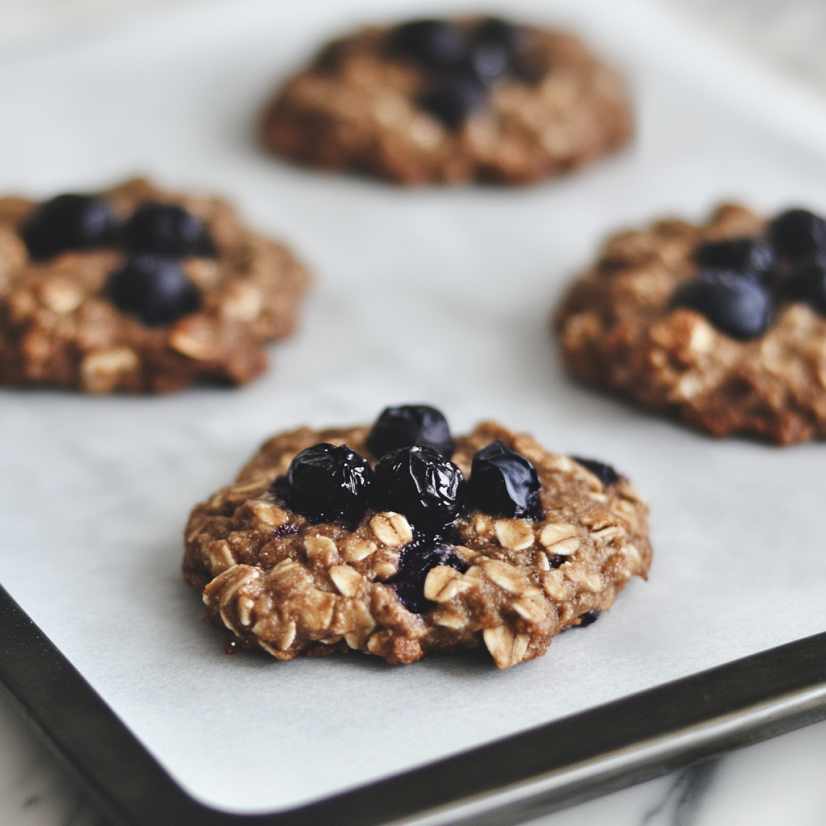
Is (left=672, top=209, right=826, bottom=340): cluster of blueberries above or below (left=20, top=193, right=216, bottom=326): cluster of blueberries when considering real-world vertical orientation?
above

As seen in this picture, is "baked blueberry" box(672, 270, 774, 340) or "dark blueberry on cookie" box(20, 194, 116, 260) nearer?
"baked blueberry" box(672, 270, 774, 340)

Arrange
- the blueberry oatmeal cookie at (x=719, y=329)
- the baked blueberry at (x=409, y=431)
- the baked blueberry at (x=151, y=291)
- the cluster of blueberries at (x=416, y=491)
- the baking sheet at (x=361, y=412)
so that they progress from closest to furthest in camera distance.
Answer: the baking sheet at (x=361, y=412) < the cluster of blueberries at (x=416, y=491) < the baked blueberry at (x=409, y=431) < the blueberry oatmeal cookie at (x=719, y=329) < the baked blueberry at (x=151, y=291)

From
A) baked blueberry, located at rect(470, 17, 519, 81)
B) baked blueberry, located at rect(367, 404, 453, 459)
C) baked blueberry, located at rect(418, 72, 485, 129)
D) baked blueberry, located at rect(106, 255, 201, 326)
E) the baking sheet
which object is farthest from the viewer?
baked blueberry, located at rect(470, 17, 519, 81)

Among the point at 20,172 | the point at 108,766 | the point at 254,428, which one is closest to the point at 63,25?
the point at 20,172

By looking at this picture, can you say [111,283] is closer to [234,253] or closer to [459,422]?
[234,253]

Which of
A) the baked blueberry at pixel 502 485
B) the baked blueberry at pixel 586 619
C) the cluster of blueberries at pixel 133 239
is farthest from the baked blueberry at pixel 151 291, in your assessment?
the baked blueberry at pixel 586 619

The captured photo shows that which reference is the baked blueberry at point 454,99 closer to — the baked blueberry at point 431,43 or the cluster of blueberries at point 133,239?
the baked blueberry at point 431,43

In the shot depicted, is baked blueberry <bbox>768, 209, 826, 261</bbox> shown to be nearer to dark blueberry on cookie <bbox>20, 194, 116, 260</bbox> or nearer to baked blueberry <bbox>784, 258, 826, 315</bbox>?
baked blueberry <bbox>784, 258, 826, 315</bbox>

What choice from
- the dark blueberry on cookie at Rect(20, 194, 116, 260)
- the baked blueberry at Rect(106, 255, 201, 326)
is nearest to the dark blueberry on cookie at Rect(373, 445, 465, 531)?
the baked blueberry at Rect(106, 255, 201, 326)
